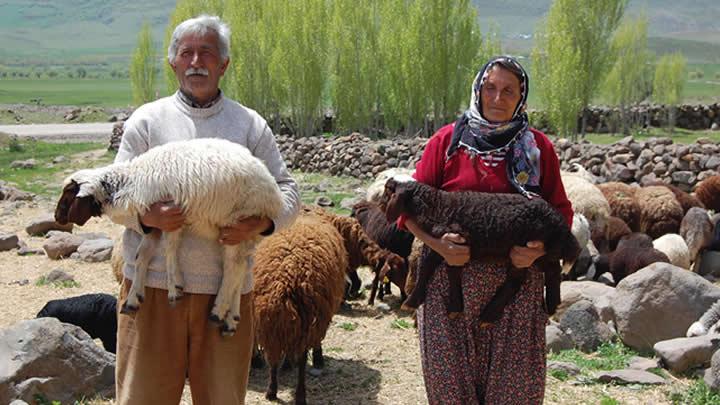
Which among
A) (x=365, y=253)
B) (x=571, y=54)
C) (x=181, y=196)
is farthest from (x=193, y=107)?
(x=571, y=54)

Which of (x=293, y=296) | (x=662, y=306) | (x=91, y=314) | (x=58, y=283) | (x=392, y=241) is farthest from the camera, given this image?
(x=58, y=283)

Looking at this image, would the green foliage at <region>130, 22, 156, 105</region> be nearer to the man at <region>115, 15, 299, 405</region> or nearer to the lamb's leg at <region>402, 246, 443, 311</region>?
the man at <region>115, 15, 299, 405</region>

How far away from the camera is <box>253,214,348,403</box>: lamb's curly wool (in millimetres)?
5762

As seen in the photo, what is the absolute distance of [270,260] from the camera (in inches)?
236

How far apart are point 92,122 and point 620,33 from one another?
26085mm

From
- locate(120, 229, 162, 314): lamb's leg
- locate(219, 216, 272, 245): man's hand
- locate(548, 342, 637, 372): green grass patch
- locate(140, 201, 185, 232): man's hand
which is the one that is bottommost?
locate(548, 342, 637, 372): green grass patch

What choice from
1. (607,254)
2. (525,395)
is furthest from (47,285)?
(525,395)

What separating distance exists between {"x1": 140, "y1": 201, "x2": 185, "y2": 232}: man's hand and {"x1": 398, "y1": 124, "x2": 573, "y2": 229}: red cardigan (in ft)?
3.43

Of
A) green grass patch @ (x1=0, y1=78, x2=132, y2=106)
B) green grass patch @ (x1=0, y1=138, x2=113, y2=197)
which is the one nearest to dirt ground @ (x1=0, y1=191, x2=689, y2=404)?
green grass patch @ (x1=0, y1=138, x2=113, y2=197)

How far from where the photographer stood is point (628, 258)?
8758mm

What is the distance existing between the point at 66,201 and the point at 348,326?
4.91m

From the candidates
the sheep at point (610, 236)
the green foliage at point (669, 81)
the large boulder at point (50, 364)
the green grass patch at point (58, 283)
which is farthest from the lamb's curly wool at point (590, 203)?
the green foliage at point (669, 81)

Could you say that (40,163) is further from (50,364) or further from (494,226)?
(494,226)

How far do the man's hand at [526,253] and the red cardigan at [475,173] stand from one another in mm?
230
